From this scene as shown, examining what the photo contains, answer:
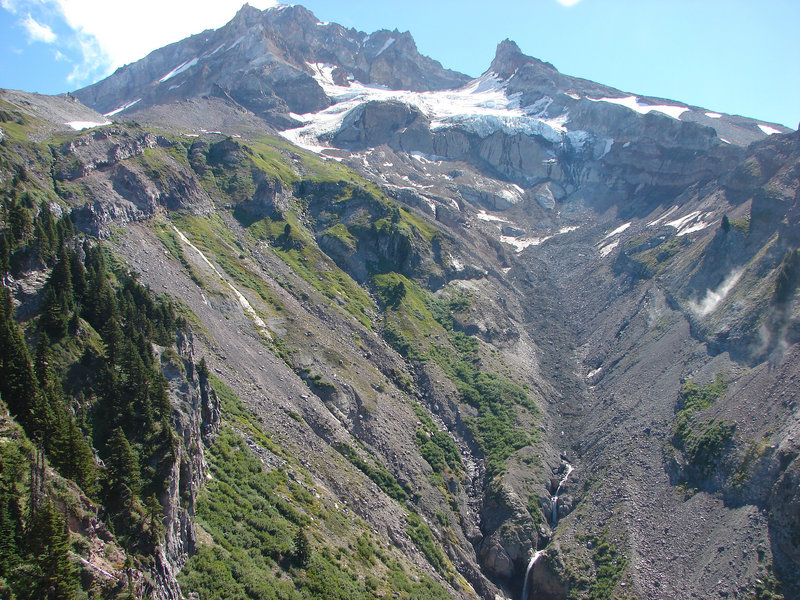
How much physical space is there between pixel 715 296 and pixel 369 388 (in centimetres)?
6604

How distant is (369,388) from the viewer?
71.7 m

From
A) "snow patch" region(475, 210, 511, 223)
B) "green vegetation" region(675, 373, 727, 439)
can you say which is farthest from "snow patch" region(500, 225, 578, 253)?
"green vegetation" region(675, 373, 727, 439)

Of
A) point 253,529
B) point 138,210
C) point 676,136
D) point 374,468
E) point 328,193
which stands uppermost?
point 676,136

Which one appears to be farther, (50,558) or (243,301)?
(243,301)

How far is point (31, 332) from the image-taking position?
2880 centimetres

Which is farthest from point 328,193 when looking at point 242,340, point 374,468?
point 374,468

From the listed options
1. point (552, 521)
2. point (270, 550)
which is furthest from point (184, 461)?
point (552, 521)

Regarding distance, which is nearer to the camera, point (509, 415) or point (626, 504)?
point (626, 504)

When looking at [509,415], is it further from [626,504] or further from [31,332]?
[31,332]

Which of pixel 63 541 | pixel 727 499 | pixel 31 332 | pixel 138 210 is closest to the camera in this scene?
pixel 63 541

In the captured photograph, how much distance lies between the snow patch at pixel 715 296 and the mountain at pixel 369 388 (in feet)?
2.29

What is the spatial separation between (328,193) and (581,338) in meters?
72.2

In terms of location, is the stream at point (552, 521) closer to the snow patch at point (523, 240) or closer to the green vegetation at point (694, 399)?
the green vegetation at point (694, 399)

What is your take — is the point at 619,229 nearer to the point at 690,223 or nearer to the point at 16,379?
the point at 690,223
